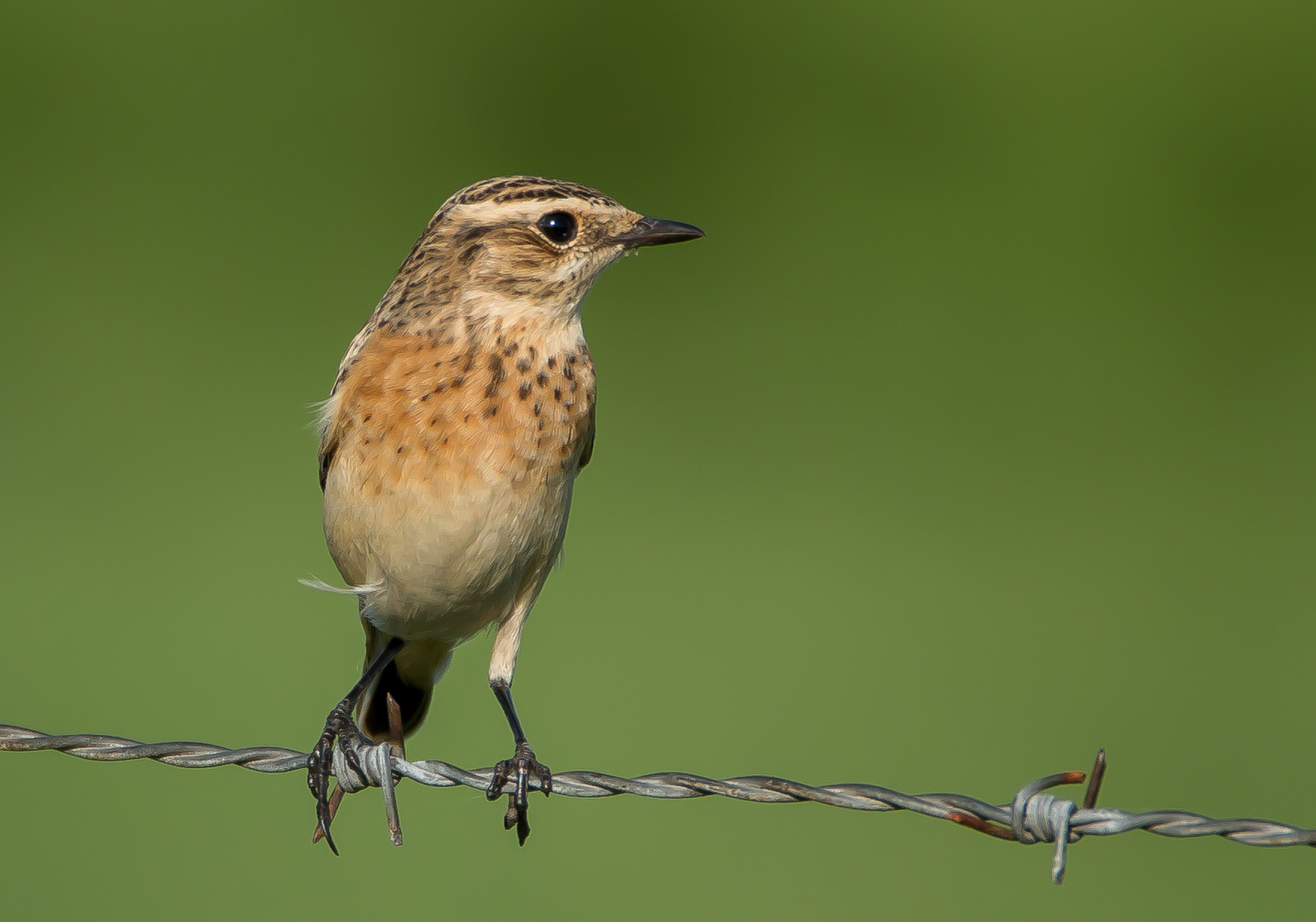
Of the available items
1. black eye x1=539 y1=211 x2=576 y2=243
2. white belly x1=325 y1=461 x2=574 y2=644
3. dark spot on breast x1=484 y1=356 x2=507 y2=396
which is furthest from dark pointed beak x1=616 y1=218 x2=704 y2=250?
white belly x1=325 y1=461 x2=574 y2=644

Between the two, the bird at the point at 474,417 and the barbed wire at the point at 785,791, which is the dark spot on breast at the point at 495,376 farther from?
the barbed wire at the point at 785,791

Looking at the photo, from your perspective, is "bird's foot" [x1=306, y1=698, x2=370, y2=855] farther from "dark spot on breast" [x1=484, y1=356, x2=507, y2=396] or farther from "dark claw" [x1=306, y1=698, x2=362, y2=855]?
"dark spot on breast" [x1=484, y1=356, x2=507, y2=396]

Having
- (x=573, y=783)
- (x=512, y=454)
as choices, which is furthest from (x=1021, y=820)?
(x=512, y=454)

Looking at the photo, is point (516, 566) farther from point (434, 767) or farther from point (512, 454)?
point (434, 767)

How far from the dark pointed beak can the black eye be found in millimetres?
164

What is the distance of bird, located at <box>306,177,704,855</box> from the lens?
3.98m

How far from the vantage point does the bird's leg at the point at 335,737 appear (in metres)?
4.22

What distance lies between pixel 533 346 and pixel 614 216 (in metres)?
0.53

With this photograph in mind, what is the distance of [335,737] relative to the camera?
454cm

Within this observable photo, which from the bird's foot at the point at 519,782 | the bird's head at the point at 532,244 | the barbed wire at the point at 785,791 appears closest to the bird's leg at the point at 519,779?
the bird's foot at the point at 519,782

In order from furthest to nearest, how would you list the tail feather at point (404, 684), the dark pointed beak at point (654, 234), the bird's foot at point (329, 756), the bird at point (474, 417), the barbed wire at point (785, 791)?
the tail feather at point (404, 684) → the dark pointed beak at point (654, 234) → the bird's foot at point (329, 756) → the bird at point (474, 417) → the barbed wire at point (785, 791)

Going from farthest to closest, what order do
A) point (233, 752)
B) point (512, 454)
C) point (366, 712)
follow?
point (366, 712) < point (512, 454) < point (233, 752)

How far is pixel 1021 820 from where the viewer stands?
113 inches

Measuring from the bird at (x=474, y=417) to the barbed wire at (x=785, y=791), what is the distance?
36 cm
